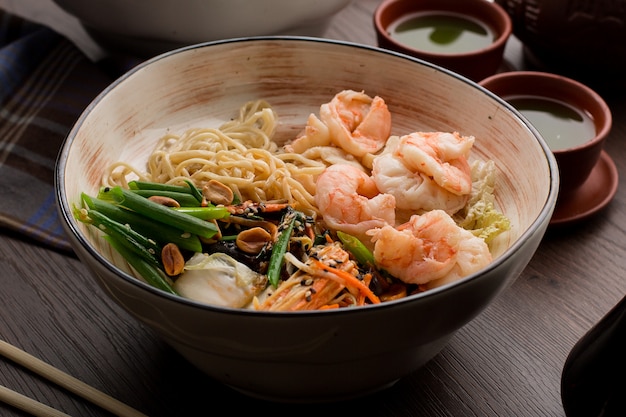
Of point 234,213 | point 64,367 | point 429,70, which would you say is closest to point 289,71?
point 429,70

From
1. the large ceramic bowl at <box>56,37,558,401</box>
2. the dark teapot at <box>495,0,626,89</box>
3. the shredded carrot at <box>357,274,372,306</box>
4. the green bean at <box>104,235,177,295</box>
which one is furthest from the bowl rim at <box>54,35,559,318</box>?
the dark teapot at <box>495,0,626,89</box>

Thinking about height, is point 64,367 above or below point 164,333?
below

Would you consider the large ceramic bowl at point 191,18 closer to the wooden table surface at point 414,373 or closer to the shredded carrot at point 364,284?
the wooden table surface at point 414,373

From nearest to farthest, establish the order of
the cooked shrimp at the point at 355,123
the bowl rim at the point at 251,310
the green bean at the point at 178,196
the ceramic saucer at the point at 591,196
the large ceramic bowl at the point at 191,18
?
1. the bowl rim at the point at 251,310
2. the green bean at the point at 178,196
3. the cooked shrimp at the point at 355,123
4. the ceramic saucer at the point at 591,196
5. the large ceramic bowl at the point at 191,18

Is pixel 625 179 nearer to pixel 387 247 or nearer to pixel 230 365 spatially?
pixel 387 247

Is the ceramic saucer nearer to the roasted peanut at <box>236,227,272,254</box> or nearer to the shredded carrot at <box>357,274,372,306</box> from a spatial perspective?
the shredded carrot at <box>357,274,372,306</box>

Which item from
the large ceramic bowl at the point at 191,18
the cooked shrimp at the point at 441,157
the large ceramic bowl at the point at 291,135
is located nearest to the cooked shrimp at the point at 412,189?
the cooked shrimp at the point at 441,157
